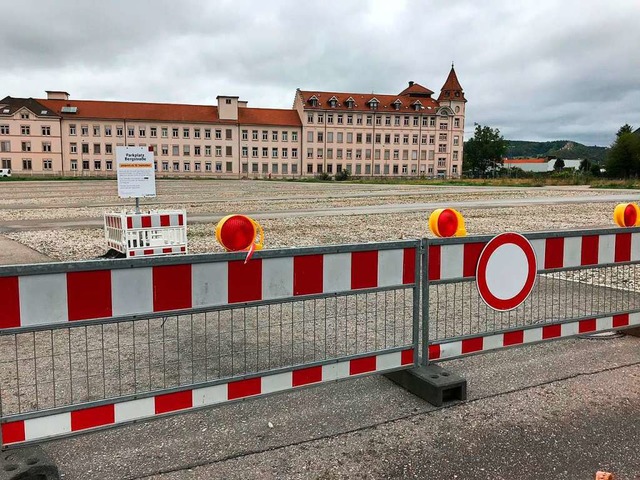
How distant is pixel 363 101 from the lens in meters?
118

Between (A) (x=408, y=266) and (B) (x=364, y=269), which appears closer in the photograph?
(B) (x=364, y=269)

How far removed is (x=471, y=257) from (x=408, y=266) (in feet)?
1.85

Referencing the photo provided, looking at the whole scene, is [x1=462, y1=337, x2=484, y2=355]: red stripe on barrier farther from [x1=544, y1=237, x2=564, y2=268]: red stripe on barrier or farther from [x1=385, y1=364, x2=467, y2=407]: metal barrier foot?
[x1=544, y1=237, x2=564, y2=268]: red stripe on barrier

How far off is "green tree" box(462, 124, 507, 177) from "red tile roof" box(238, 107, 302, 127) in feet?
150

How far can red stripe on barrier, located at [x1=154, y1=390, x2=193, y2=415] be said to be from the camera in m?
3.22

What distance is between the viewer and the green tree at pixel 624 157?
95.0 m

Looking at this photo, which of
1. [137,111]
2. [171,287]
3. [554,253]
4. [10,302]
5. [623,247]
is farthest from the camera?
[137,111]

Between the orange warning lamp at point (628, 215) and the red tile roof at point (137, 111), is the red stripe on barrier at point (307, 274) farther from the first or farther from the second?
the red tile roof at point (137, 111)

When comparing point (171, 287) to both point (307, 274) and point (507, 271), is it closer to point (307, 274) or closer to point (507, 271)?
point (307, 274)

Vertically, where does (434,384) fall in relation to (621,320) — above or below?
below

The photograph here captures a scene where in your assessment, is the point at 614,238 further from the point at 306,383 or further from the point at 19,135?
the point at 19,135

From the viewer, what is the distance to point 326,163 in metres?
117

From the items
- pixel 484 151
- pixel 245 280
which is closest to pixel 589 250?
pixel 245 280

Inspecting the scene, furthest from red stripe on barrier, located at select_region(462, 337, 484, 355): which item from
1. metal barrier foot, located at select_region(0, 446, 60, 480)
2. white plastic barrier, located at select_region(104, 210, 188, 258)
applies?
white plastic barrier, located at select_region(104, 210, 188, 258)
